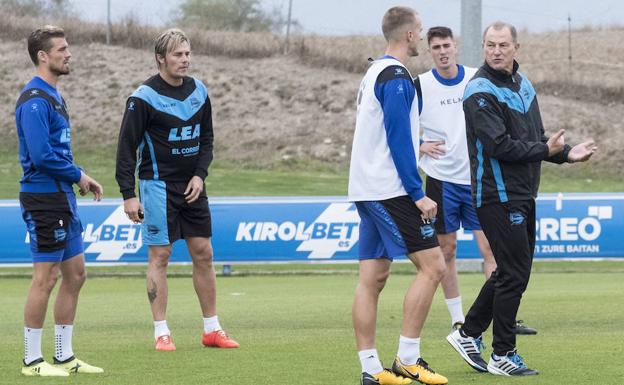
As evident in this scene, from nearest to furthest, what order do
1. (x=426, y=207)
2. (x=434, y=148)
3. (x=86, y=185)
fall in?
(x=426, y=207), (x=86, y=185), (x=434, y=148)

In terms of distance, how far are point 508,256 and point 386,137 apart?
1.14 meters

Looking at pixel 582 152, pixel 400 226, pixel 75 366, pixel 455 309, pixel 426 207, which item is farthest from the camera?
pixel 455 309

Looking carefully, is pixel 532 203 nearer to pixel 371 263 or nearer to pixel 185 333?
pixel 371 263

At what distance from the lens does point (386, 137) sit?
283 inches

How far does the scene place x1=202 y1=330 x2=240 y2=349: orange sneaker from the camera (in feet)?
30.6

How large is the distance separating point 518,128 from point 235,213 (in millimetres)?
10514

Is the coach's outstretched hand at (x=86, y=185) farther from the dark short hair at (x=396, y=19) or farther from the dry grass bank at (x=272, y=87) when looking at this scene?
the dry grass bank at (x=272, y=87)

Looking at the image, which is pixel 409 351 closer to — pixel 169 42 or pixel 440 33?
pixel 169 42

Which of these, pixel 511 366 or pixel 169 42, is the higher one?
pixel 169 42

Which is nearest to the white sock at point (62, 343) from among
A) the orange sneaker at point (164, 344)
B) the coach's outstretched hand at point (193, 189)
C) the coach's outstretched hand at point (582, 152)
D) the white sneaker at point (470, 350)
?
the orange sneaker at point (164, 344)

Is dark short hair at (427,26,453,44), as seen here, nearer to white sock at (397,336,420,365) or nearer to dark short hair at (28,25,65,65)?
dark short hair at (28,25,65,65)

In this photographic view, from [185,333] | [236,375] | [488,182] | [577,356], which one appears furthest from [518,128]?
[185,333]

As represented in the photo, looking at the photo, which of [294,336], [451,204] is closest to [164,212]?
[294,336]

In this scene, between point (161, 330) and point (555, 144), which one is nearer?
point (555, 144)
